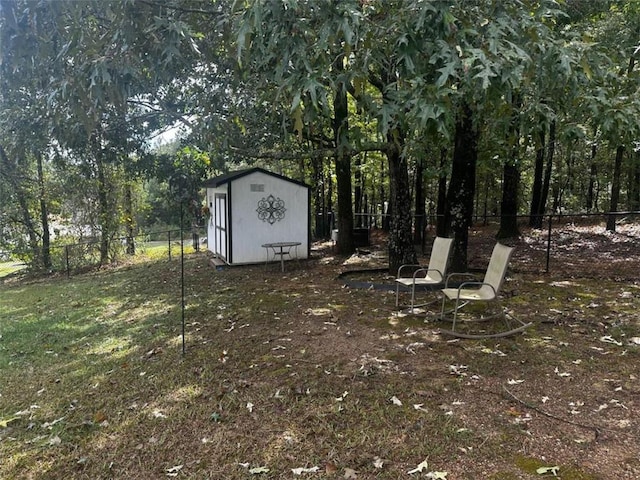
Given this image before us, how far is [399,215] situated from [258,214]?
378cm

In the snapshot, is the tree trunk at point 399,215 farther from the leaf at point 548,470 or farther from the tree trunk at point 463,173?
the leaf at point 548,470

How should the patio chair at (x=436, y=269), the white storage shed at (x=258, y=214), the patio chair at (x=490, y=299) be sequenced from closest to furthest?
the patio chair at (x=490, y=299) < the patio chair at (x=436, y=269) < the white storage shed at (x=258, y=214)

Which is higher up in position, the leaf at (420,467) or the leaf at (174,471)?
the leaf at (420,467)

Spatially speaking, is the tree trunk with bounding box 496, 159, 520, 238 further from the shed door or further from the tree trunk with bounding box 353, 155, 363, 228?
the shed door

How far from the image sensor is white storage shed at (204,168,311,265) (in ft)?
30.4

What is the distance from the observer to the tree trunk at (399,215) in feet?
22.2

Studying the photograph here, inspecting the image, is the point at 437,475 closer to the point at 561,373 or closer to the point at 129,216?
the point at 561,373

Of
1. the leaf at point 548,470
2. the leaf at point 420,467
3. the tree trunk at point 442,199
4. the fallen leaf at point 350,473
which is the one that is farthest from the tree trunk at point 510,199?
the fallen leaf at point 350,473

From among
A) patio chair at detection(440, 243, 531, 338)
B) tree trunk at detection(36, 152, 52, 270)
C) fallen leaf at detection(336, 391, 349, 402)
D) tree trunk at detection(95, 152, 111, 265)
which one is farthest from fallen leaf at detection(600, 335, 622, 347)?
tree trunk at detection(36, 152, 52, 270)

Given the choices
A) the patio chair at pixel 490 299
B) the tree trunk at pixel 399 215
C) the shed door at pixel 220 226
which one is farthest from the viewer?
the shed door at pixel 220 226

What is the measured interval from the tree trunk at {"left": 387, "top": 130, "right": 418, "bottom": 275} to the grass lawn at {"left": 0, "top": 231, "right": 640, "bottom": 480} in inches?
64.6

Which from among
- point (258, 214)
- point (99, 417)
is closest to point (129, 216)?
point (258, 214)

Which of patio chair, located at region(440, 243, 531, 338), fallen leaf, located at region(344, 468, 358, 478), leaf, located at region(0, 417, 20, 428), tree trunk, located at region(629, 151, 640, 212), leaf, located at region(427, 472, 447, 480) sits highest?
tree trunk, located at region(629, 151, 640, 212)

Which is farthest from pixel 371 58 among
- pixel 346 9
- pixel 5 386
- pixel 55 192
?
pixel 55 192
